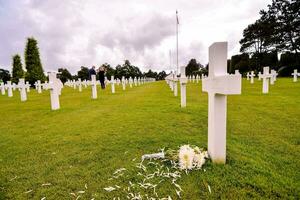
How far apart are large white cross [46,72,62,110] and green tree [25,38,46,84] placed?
1082 inches

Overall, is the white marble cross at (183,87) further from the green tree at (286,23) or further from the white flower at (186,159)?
the green tree at (286,23)

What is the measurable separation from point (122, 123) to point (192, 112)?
2.16 m

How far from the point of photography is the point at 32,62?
33594 millimetres

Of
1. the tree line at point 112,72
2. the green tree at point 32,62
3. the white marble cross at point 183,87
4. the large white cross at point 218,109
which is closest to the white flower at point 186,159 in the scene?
the large white cross at point 218,109

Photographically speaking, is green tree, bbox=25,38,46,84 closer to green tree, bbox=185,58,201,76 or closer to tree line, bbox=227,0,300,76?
tree line, bbox=227,0,300,76

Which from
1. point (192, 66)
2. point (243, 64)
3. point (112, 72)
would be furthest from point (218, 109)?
point (192, 66)

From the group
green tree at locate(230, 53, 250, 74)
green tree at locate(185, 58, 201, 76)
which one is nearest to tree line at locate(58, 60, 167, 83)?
green tree at locate(185, 58, 201, 76)

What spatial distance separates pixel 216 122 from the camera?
10.00 ft

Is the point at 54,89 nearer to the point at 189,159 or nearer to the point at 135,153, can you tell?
the point at 135,153

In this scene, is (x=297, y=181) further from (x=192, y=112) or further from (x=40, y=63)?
(x=40, y=63)

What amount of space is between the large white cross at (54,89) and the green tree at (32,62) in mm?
27492

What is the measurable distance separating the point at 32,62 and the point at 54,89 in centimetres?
2836

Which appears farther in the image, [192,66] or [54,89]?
[192,66]

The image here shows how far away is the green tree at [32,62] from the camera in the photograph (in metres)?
33.5
